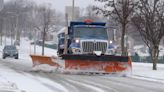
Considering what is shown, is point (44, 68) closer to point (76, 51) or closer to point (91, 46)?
point (76, 51)

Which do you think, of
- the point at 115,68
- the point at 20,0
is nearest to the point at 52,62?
the point at 115,68

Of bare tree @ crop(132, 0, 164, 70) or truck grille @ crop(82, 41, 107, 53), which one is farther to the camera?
bare tree @ crop(132, 0, 164, 70)

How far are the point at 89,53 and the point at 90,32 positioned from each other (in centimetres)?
152

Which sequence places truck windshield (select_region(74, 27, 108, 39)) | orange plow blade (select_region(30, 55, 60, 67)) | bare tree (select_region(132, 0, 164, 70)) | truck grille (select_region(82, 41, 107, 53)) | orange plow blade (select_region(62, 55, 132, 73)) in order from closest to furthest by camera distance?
orange plow blade (select_region(62, 55, 132, 73)) < orange plow blade (select_region(30, 55, 60, 67)) < truck grille (select_region(82, 41, 107, 53)) < truck windshield (select_region(74, 27, 108, 39)) < bare tree (select_region(132, 0, 164, 70))

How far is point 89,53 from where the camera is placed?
25172 mm

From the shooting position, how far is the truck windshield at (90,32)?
26.0 metres

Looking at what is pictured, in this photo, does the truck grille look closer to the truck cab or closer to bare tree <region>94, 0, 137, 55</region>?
the truck cab

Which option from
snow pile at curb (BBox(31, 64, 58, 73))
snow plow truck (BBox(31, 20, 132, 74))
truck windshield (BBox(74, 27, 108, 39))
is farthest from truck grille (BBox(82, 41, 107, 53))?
snow pile at curb (BBox(31, 64, 58, 73))

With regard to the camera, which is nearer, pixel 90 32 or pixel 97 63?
pixel 97 63

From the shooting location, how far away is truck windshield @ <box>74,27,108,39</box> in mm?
25969

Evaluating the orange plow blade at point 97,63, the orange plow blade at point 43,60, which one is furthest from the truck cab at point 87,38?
the orange plow blade at point 43,60

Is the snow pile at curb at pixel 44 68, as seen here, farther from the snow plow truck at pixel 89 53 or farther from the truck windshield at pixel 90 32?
the truck windshield at pixel 90 32

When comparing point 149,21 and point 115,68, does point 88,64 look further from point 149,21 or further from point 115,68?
point 149,21

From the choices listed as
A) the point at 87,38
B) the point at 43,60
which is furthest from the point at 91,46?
the point at 43,60
